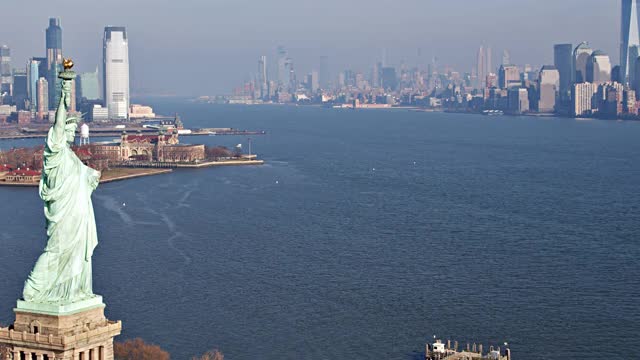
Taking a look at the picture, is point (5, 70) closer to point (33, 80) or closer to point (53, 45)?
point (53, 45)

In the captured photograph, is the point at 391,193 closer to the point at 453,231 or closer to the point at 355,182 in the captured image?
the point at 355,182

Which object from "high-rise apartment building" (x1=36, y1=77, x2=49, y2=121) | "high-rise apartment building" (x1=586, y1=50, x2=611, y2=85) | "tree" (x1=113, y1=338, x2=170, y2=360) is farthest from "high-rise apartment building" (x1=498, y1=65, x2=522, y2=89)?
"tree" (x1=113, y1=338, x2=170, y2=360)

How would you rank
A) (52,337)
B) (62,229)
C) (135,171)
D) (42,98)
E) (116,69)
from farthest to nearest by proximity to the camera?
(116,69) < (42,98) < (135,171) < (62,229) < (52,337)

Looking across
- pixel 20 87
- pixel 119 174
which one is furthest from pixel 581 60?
pixel 119 174

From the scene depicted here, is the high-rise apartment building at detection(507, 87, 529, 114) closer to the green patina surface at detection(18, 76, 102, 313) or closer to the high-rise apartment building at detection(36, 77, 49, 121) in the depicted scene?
the high-rise apartment building at detection(36, 77, 49, 121)

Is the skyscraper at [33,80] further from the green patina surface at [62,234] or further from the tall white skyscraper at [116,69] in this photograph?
the green patina surface at [62,234]

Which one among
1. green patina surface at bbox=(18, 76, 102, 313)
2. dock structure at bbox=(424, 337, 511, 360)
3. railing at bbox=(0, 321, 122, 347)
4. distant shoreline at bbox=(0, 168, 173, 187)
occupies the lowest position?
dock structure at bbox=(424, 337, 511, 360)

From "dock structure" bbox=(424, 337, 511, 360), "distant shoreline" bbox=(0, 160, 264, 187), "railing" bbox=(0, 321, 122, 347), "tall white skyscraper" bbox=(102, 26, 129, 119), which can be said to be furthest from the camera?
"tall white skyscraper" bbox=(102, 26, 129, 119)
